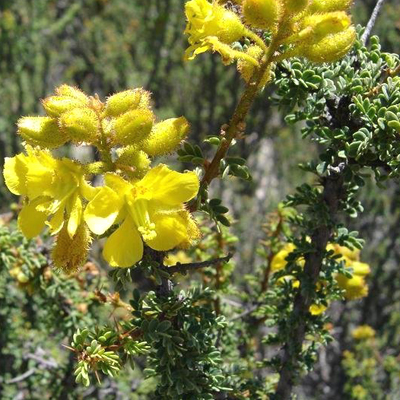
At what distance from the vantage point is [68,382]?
1.83 metres

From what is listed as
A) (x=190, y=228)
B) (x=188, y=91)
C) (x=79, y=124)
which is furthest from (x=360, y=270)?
(x=188, y=91)

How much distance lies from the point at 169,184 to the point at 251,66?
0.24m

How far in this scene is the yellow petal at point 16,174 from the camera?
1084 mm

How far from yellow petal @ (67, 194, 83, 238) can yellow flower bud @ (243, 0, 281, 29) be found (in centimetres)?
41

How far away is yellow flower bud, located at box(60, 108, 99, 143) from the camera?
990 millimetres

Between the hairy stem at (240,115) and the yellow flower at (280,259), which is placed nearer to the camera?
the hairy stem at (240,115)

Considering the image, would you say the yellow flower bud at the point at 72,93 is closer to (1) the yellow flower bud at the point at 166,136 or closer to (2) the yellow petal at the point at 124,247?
(1) the yellow flower bud at the point at 166,136

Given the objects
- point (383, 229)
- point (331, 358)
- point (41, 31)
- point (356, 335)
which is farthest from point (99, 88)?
point (356, 335)

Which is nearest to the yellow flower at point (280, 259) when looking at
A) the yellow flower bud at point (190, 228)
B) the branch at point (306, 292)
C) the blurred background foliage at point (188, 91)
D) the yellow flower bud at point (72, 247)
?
the branch at point (306, 292)

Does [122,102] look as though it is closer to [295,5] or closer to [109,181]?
[109,181]

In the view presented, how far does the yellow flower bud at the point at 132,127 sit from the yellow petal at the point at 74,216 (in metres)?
0.12

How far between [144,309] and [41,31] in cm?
420

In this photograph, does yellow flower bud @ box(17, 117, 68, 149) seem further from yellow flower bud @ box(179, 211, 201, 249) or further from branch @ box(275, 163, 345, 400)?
branch @ box(275, 163, 345, 400)

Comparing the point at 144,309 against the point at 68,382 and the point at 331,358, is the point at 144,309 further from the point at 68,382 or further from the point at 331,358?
the point at 331,358
